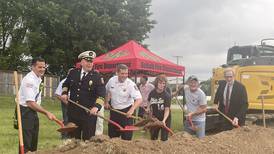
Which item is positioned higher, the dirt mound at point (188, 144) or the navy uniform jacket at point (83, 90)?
the navy uniform jacket at point (83, 90)

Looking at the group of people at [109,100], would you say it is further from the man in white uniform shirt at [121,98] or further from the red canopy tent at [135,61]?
the red canopy tent at [135,61]

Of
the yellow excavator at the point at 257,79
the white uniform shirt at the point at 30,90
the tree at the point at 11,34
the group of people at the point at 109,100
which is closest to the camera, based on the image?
the white uniform shirt at the point at 30,90

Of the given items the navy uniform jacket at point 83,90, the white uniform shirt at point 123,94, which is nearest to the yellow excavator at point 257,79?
the white uniform shirt at point 123,94

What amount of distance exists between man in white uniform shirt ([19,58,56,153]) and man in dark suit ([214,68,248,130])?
3468mm

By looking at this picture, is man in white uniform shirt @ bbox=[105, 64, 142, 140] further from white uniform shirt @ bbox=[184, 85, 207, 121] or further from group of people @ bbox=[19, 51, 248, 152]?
white uniform shirt @ bbox=[184, 85, 207, 121]

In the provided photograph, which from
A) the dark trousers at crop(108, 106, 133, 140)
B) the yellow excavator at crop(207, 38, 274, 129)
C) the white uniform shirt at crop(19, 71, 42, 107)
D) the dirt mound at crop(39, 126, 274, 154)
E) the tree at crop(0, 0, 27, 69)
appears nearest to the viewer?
the dirt mound at crop(39, 126, 274, 154)

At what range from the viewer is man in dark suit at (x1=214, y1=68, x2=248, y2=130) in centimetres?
846

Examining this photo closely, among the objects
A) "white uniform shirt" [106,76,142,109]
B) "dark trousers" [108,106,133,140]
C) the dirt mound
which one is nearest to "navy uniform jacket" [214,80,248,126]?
the dirt mound

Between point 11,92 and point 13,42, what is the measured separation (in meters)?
5.61

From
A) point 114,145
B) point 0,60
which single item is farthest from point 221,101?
point 0,60

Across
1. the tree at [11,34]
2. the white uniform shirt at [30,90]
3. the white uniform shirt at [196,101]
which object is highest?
the tree at [11,34]

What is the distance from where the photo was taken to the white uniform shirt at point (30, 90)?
20.6ft

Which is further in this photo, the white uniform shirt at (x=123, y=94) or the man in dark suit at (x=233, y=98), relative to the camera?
the man in dark suit at (x=233, y=98)

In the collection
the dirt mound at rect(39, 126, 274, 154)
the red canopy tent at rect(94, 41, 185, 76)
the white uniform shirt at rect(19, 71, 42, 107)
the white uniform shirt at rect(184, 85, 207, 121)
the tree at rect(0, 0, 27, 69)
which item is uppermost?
the tree at rect(0, 0, 27, 69)
